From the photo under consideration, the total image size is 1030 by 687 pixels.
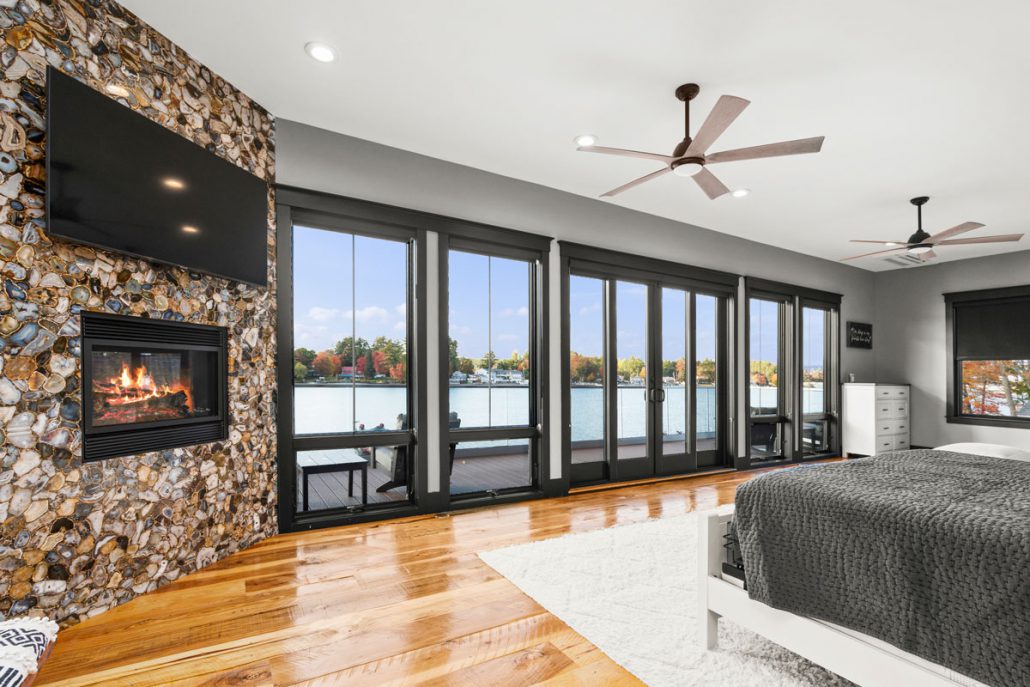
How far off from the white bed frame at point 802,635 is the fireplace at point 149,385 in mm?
2520

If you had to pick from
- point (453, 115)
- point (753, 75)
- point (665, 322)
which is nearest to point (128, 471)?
point (453, 115)

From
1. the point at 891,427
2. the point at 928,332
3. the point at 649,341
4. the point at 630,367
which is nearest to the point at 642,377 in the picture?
the point at 630,367

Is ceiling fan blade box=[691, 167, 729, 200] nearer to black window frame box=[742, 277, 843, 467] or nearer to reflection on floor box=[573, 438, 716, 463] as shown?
reflection on floor box=[573, 438, 716, 463]

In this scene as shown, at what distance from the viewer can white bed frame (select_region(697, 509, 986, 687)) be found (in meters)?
1.49

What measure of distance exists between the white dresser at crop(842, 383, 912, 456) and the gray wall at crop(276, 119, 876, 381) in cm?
158

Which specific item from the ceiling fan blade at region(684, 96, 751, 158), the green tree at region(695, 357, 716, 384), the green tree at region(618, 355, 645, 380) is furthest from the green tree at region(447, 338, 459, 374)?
the green tree at region(695, 357, 716, 384)

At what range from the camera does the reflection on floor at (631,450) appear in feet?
15.7

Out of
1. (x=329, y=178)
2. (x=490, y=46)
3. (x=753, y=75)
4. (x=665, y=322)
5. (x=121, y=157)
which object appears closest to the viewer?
(x=121, y=157)

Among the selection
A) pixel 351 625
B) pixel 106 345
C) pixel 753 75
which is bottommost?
pixel 351 625

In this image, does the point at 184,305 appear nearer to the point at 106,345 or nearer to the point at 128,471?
the point at 106,345

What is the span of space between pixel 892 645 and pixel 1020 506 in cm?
58

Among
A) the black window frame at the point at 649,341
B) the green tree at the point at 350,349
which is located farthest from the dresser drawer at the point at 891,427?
the green tree at the point at 350,349

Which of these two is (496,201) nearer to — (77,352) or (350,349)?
(350,349)

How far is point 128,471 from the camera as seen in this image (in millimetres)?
2365
